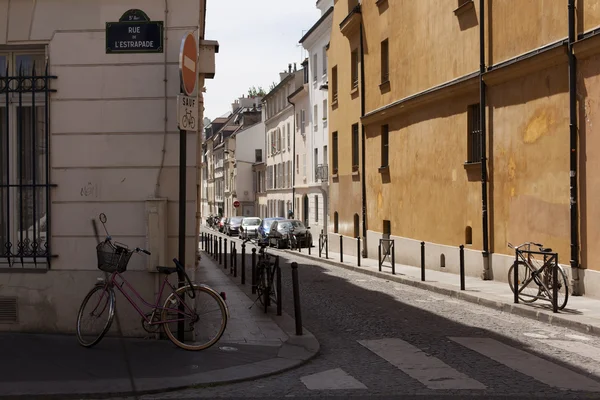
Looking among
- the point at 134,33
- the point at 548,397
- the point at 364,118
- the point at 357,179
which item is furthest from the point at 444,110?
the point at 548,397

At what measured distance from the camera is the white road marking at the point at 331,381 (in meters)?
6.82

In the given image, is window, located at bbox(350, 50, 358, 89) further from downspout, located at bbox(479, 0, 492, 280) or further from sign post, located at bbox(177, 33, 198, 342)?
sign post, located at bbox(177, 33, 198, 342)

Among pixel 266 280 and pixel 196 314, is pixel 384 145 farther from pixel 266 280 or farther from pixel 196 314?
pixel 196 314

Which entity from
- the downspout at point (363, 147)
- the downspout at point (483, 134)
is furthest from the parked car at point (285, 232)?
the downspout at point (483, 134)

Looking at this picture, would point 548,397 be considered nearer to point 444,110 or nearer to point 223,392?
point 223,392

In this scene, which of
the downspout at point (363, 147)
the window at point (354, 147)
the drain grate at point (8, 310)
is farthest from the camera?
the window at point (354, 147)

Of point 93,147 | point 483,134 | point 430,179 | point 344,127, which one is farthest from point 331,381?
point 344,127

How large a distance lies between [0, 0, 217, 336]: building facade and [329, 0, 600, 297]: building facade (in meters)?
8.03

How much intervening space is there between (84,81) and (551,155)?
9547mm

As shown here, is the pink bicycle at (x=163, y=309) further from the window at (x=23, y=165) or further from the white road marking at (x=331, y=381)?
the white road marking at (x=331, y=381)

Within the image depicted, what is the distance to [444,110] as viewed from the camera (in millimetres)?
20266

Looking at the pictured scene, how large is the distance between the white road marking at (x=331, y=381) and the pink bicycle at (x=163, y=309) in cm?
132

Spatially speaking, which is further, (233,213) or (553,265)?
(233,213)

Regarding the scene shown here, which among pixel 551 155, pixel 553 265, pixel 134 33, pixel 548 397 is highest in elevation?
pixel 134 33
